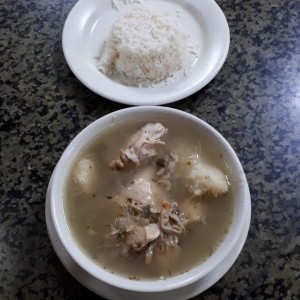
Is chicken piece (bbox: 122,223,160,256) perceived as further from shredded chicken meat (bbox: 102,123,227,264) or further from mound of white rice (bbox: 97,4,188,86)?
mound of white rice (bbox: 97,4,188,86)

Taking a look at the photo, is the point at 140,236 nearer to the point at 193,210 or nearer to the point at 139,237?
the point at 139,237

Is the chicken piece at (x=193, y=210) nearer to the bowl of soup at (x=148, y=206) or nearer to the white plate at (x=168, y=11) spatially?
the bowl of soup at (x=148, y=206)

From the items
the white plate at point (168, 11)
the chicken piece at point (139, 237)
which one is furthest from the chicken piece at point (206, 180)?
the white plate at point (168, 11)

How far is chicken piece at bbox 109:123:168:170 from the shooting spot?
88 cm

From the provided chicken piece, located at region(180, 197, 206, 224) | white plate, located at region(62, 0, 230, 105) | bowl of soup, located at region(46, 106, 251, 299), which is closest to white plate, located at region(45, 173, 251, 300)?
bowl of soup, located at region(46, 106, 251, 299)

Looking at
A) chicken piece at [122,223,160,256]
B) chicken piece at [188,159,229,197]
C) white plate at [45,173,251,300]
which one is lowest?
white plate at [45,173,251,300]

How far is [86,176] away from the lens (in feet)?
2.85

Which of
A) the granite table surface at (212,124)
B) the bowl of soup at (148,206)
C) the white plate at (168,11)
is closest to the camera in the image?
the bowl of soup at (148,206)

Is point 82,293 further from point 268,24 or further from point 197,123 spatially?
point 268,24

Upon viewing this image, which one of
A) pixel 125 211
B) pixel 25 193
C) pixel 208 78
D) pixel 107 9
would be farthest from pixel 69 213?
pixel 107 9

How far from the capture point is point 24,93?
1.16 metres

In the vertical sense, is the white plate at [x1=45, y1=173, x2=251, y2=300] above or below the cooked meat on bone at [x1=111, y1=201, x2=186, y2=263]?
below

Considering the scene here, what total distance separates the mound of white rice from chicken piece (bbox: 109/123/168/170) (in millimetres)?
272

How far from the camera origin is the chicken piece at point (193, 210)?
0.83 m
